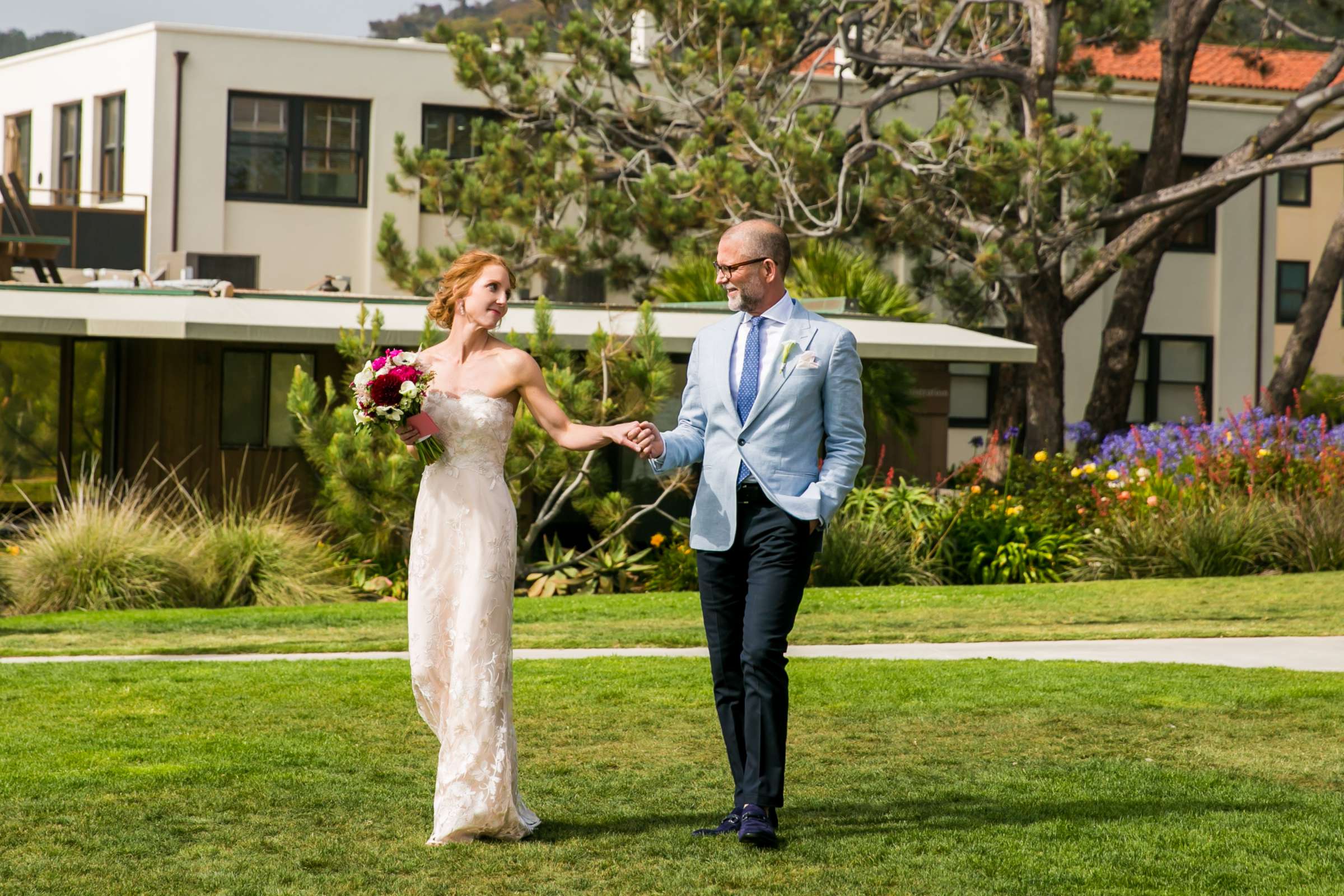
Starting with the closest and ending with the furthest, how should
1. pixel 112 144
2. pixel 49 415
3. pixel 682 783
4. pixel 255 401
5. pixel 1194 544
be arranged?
pixel 682 783 → pixel 1194 544 → pixel 49 415 → pixel 255 401 → pixel 112 144

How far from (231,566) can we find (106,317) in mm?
2677

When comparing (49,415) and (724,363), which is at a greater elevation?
(724,363)

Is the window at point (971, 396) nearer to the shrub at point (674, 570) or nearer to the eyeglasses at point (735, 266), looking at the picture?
the shrub at point (674, 570)

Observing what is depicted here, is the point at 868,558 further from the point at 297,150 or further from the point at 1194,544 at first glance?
the point at 297,150

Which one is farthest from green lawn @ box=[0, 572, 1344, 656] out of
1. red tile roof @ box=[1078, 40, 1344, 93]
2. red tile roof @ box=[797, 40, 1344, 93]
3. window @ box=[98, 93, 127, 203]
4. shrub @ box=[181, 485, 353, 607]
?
red tile roof @ box=[1078, 40, 1344, 93]

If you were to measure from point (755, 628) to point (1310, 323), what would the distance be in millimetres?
18764

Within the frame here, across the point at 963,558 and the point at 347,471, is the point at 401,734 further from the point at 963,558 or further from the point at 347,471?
the point at 963,558

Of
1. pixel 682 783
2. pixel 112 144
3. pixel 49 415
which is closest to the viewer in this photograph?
pixel 682 783

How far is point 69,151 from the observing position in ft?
93.0

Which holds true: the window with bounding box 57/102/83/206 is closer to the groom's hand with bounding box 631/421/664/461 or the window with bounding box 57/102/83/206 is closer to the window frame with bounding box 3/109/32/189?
the window frame with bounding box 3/109/32/189

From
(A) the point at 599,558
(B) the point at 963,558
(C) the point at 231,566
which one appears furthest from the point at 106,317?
(B) the point at 963,558

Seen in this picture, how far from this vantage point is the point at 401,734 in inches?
304

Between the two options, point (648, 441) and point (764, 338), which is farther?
point (764, 338)

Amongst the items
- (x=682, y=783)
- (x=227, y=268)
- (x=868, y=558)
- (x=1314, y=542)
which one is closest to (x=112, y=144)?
(x=227, y=268)
